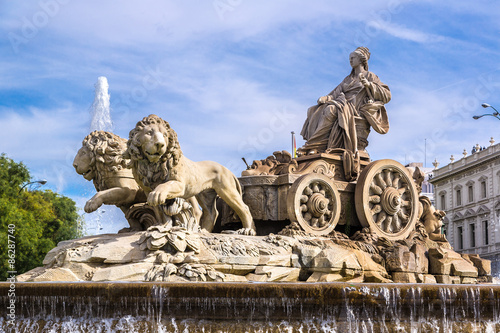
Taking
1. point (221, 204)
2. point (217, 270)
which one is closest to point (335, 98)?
point (221, 204)

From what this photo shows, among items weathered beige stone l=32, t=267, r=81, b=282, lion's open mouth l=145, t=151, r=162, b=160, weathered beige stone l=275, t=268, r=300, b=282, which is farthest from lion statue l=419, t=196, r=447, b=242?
weathered beige stone l=32, t=267, r=81, b=282

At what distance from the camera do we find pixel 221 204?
43.4 feet

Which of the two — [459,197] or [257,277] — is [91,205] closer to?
[257,277]

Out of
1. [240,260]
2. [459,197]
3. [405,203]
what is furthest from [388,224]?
[459,197]

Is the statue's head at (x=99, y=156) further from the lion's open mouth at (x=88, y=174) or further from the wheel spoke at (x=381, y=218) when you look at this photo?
the wheel spoke at (x=381, y=218)

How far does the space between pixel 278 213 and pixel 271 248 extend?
1742 millimetres

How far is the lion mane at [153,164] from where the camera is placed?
10977mm

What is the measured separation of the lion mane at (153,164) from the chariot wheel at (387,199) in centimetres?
359

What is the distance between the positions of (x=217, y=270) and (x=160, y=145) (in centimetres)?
210

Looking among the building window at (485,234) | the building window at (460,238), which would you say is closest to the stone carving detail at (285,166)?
the building window at (485,234)

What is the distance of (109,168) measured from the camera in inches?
481

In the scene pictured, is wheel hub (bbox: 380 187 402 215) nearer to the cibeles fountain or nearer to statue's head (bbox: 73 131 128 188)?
the cibeles fountain

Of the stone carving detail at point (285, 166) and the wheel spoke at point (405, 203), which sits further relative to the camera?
the wheel spoke at point (405, 203)

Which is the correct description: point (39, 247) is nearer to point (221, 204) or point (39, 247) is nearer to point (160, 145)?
point (221, 204)
